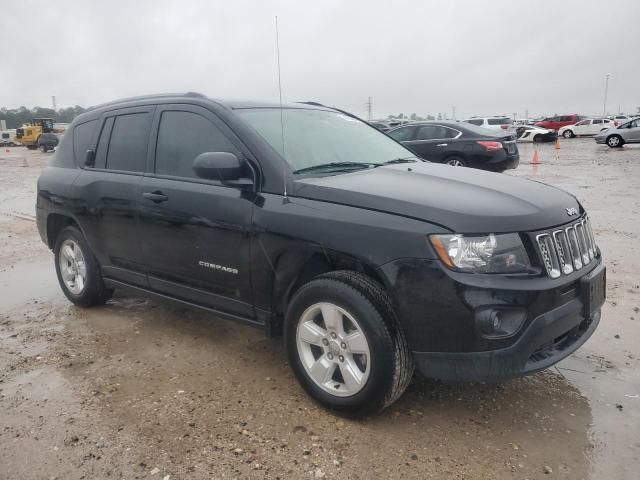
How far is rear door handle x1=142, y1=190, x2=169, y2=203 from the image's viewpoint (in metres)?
3.82

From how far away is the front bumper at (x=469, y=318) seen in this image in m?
2.63

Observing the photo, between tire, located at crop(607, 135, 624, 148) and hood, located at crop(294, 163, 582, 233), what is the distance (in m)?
28.5

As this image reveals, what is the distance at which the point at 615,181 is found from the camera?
13562 millimetres

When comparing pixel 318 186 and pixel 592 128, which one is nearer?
pixel 318 186

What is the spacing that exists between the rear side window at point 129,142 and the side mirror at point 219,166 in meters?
1.00

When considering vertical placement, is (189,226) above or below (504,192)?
below

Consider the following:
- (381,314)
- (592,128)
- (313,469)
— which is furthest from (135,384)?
(592,128)

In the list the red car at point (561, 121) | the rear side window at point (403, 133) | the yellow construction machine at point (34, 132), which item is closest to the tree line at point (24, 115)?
the yellow construction machine at point (34, 132)

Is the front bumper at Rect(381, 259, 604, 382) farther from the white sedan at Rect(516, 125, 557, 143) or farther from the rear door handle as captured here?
the white sedan at Rect(516, 125, 557, 143)

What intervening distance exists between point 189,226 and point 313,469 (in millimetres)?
1767

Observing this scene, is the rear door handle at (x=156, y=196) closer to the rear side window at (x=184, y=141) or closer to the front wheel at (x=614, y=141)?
the rear side window at (x=184, y=141)

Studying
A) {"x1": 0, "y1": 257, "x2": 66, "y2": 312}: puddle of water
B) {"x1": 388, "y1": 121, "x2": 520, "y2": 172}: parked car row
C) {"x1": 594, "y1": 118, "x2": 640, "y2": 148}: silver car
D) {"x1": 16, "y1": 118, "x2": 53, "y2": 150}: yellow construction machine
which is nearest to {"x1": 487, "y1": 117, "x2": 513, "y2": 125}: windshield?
{"x1": 594, "y1": 118, "x2": 640, "y2": 148}: silver car

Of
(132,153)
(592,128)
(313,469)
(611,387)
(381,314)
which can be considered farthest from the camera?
(592,128)

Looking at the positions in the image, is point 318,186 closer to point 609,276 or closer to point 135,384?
point 135,384
